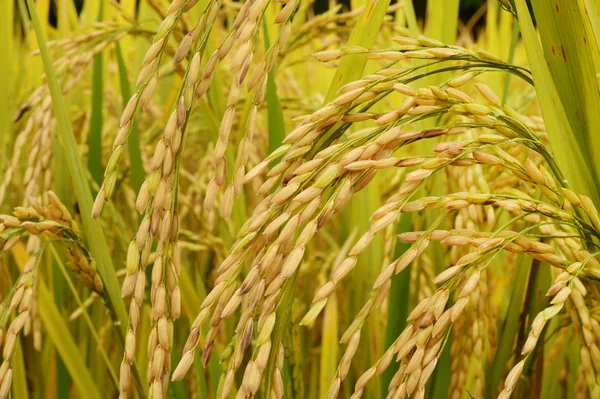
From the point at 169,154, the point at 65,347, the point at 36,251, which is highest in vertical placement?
the point at 169,154

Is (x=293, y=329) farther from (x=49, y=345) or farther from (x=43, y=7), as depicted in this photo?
(x=43, y=7)

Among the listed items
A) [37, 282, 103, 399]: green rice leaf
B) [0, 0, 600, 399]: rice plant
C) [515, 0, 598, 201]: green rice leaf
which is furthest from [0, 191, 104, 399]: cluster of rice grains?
[515, 0, 598, 201]: green rice leaf

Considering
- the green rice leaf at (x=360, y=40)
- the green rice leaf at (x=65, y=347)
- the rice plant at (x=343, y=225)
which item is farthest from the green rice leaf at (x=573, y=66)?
the green rice leaf at (x=65, y=347)

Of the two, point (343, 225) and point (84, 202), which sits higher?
point (84, 202)

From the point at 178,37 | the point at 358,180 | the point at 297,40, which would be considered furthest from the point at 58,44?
the point at 358,180

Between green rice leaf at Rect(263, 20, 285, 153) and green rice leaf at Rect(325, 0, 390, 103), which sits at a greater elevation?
green rice leaf at Rect(325, 0, 390, 103)

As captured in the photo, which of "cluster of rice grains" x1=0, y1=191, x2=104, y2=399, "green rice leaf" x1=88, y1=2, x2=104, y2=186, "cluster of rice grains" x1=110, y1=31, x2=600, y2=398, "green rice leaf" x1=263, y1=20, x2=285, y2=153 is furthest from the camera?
"green rice leaf" x1=88, y1=2, x2=104, y2=186

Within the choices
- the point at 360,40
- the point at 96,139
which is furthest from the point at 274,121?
the point at 96,139

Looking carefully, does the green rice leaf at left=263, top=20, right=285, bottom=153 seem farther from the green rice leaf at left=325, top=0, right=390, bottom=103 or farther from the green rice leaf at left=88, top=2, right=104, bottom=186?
the green rice leaf at left=88, top=2, right=104, bottom=186

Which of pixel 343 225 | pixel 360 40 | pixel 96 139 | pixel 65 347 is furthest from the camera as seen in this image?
pixel 343 225

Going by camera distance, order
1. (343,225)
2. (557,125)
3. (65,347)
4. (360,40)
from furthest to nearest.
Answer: (343,225) < (65,347) < (360,40) < (557,125)

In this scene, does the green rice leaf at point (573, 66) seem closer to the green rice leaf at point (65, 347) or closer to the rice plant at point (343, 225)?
the rice plant at point (343, 225)

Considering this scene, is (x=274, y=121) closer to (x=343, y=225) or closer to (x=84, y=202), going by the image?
(x=84, y=202)

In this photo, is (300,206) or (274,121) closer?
(300,206)
